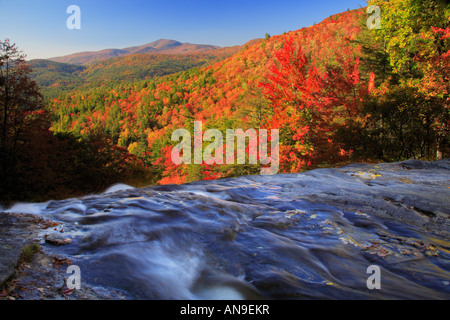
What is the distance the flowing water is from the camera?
250 cm

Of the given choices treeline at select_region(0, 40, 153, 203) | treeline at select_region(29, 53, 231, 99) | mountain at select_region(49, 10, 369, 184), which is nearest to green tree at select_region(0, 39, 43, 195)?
treeline at select_region(0, 40, 153, 203)

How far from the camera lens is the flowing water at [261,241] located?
8.22 ft

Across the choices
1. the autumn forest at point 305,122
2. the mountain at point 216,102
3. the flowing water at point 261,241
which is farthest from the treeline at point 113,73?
the flowing water at point 261,241

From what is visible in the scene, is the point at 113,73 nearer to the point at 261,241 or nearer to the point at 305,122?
the point at 305,122

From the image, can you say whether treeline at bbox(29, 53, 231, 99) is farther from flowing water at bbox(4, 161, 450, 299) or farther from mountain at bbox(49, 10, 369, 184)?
flowing water at bbox(4, 161, 450, 299)

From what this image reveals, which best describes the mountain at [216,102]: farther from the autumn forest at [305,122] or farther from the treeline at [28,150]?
the treeline at [28,150]

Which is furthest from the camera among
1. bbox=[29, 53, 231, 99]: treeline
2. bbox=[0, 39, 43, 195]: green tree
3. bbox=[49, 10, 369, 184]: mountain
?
bbox=[29, 53, 231, 99]: treeline

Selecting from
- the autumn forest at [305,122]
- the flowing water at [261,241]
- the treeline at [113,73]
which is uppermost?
the treeline at [113,73]

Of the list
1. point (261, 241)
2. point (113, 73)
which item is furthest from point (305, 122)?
point (113, 73)

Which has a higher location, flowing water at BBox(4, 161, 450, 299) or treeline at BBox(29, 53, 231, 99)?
treeline at BBox(29, 53, 231, 99)

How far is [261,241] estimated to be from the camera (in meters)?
3.51

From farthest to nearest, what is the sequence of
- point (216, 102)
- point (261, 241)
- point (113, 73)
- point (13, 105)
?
point (113, 73)
point (216, 102)
point (13, 105)
point (261, 241)

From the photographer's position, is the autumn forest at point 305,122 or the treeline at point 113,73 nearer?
the autumn forest at point 305,122

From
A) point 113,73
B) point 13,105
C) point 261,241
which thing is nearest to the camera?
point 261,241
